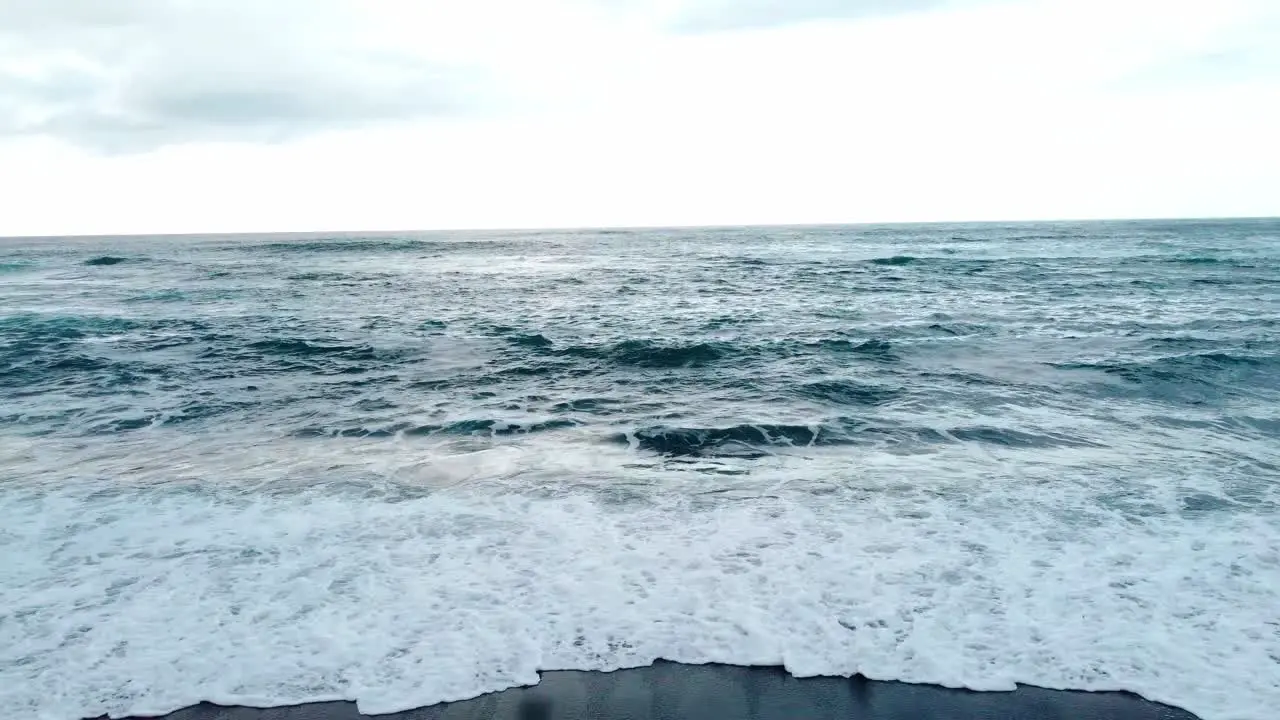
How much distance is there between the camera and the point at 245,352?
18391mm

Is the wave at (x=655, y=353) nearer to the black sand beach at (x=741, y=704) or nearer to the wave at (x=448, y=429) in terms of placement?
the wave at (x=448, y=429)

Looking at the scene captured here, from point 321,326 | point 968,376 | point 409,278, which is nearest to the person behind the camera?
point 968,376

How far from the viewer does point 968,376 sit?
15445 mm

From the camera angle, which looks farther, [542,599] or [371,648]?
[542,599]

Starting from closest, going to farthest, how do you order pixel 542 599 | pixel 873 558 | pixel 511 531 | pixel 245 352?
1. pixel 542 599
2. pixel 873 558
3. pixel 511 531
4. pixel 245 352

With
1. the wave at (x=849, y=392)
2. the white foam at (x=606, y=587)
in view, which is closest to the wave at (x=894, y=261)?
the wave at (x=849, y=392)

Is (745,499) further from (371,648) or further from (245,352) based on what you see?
(245,352)

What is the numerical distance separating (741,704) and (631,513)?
3435mm

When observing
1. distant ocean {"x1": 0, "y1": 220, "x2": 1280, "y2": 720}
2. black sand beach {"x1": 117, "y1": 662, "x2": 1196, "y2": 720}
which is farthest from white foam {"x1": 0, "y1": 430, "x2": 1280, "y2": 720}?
black sand beach {"x1": 117, "y1": 662, "x2": 1196, "y2": 720}

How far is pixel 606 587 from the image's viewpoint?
6781mm

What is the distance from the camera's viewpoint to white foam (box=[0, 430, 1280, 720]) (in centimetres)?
557

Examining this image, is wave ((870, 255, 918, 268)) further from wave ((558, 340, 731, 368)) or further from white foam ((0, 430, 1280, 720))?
white foam ((0, 430, 1280, 720))

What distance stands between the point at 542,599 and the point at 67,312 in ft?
88.4

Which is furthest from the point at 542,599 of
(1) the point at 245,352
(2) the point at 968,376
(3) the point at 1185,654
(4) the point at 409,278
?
(4) the point at 409,278
